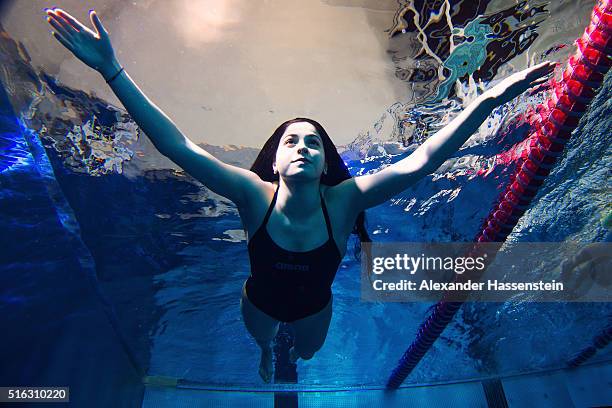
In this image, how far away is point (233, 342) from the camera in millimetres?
12328

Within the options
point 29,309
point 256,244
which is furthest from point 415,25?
point 29,309

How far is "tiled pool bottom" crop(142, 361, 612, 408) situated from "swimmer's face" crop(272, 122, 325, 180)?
12.7m

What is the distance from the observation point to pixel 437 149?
2.79 meters

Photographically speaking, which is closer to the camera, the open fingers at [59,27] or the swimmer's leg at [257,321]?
the open fingers at [59,27]

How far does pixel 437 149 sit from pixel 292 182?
1.25 meters

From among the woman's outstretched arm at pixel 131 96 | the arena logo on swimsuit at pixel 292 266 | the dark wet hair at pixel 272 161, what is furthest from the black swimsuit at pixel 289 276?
the woman's outstretched arm at pixel 131 96

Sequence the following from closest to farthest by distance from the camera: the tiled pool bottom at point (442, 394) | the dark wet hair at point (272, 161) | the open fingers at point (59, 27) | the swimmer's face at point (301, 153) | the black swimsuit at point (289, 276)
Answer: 1. the open fingers at point (59, 27)
2. the swimmer's face at point (301, 153)
3. the black swimsuit at point (289, 276)
4. the dark wet hair at point (272, 161)
5. the tiled pool bottom at point (442, 394)

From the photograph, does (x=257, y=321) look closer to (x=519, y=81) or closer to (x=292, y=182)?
(x=292, y=182)

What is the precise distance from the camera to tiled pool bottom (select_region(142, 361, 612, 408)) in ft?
38.3

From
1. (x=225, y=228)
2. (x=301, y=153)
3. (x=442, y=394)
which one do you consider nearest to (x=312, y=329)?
(x=301, y=153)

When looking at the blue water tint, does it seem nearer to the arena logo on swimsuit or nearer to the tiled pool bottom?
the tiled pool bottom

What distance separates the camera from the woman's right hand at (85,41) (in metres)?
2.35

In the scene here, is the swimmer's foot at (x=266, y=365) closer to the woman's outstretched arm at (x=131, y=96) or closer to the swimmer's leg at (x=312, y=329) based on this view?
the swimmer's leg at (x=312, y=329)

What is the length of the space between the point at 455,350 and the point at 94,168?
12.0m
